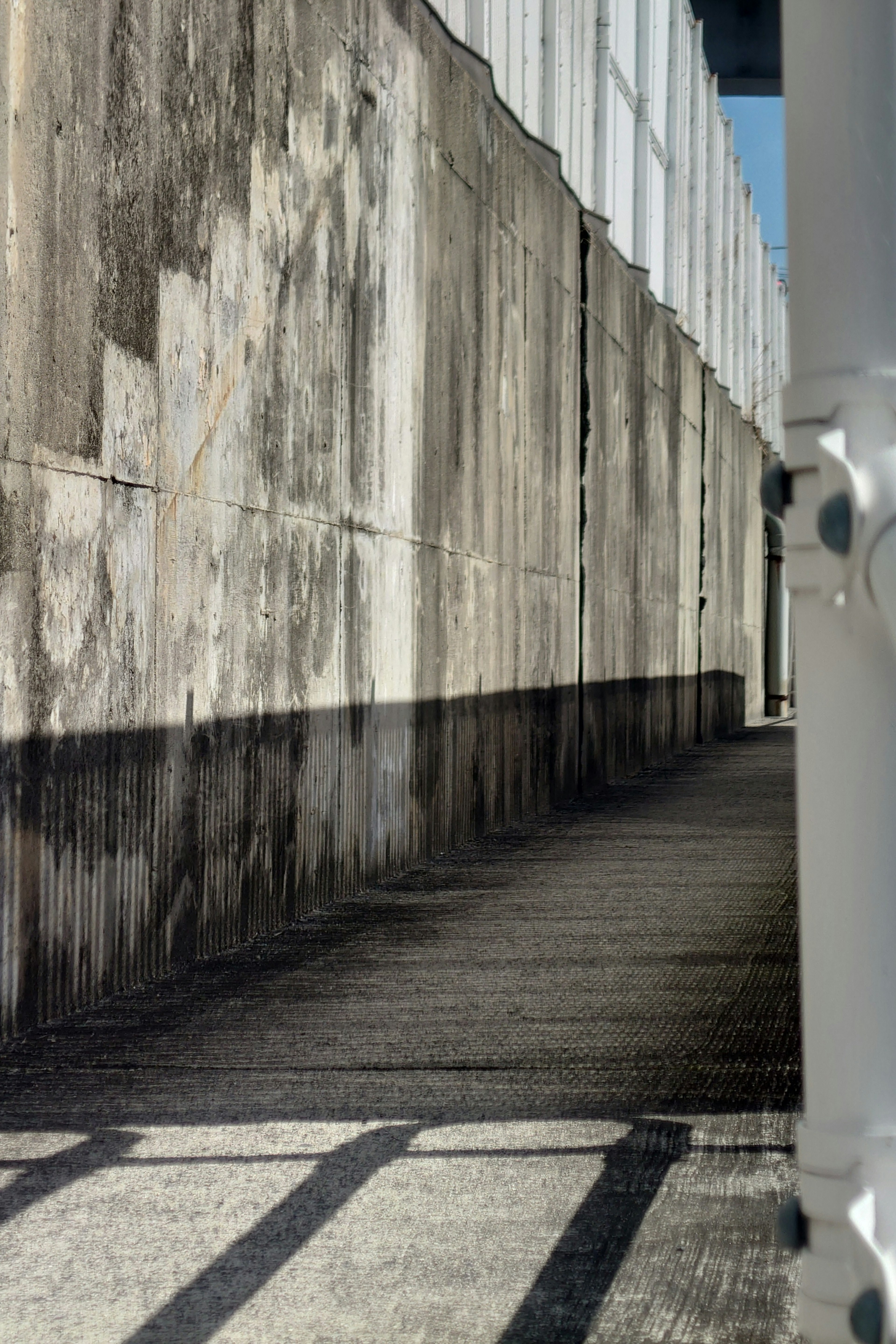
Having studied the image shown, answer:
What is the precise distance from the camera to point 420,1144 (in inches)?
174

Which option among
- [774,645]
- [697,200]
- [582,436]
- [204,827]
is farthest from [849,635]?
[774,645]

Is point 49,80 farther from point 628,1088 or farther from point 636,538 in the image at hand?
point 636,538

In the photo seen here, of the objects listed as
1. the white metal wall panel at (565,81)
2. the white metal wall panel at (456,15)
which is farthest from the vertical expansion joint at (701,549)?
the white metal wall panel at (456,15)

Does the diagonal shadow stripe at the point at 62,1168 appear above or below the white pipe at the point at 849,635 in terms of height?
below

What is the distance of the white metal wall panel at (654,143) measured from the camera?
1409 centimetres

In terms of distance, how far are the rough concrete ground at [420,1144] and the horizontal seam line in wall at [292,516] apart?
1873 millimetres

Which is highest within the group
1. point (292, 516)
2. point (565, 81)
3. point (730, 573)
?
point (565, 81)

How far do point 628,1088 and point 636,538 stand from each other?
13.6 metres

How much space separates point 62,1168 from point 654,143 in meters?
19.5

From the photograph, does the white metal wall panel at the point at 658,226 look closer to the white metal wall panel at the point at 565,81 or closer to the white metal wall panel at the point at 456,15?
the white metal wall panel at the point at 565,81

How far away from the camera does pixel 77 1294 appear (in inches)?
134

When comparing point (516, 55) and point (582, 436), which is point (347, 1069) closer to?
point (516, 55)

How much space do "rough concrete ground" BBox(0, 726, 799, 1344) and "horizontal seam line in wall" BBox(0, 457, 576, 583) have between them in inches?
73.7

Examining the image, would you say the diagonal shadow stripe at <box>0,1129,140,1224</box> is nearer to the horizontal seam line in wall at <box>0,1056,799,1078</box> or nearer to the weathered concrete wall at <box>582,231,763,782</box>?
the horizontal seam line in wall at <box>0,1056,799,1078</box>
